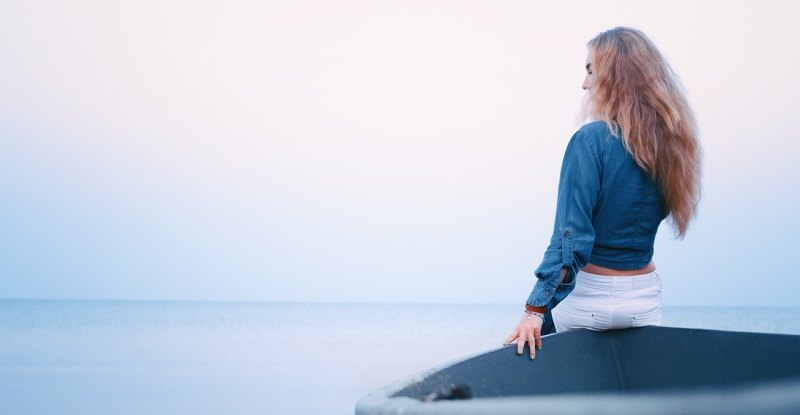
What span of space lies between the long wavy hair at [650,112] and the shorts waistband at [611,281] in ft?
0.58

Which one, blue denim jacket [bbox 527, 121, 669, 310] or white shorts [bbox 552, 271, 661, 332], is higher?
blue denim jacket [bbox 527, 121, 669, 310]

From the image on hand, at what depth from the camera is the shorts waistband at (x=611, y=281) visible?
1.82 m

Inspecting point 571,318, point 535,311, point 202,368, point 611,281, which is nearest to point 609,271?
point 611,281

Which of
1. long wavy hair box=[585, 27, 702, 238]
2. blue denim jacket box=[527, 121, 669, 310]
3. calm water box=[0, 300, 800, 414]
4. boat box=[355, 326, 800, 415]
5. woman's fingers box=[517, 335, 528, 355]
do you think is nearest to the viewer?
boat box=[355, 326, 800, 415]

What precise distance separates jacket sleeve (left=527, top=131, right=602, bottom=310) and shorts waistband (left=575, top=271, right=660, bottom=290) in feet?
0.46

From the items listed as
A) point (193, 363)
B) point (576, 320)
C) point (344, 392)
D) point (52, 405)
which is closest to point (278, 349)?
point (193, 363)

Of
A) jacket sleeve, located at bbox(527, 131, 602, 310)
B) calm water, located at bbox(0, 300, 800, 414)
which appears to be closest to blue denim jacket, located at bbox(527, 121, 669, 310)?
jacket sleeve, located at bbox(527, 131, 602, 310)

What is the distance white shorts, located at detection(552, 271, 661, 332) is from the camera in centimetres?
181

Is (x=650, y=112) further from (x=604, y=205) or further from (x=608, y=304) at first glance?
(x=608, y=304)

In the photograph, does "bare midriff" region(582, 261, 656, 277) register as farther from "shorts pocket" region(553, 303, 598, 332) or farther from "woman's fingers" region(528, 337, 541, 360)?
"woman's fingers" region(528, 337, 541, 360)

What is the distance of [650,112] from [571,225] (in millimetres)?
367

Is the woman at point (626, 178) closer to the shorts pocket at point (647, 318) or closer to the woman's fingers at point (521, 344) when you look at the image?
the shorts pocket at point (647, 318)

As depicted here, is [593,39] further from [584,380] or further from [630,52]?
[584,380]

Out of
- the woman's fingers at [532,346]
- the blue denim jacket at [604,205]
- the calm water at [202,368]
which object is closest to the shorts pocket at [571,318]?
the blue denim jacket at [604,205]
